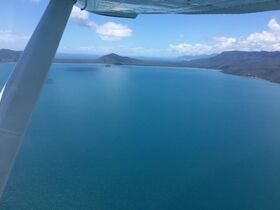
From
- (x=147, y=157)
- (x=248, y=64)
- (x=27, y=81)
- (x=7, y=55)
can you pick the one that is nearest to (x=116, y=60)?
(x=7, y=55)

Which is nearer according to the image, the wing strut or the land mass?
the wing strut

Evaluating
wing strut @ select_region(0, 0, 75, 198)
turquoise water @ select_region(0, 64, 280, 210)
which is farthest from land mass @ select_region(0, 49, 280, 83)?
wing strut @ select_region(0, 0, 75, 198)

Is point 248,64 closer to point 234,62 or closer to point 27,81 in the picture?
point 234,62

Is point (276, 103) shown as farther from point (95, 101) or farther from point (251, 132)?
point (95, 101)

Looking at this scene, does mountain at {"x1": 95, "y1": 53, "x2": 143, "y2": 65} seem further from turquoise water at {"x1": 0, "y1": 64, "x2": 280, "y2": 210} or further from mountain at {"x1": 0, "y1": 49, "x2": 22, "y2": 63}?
turquoise water at {"x1": 0, "y1": 64, "x2": 280, "y2": 210}

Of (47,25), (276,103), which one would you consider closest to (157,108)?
(276,103)
